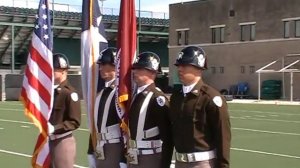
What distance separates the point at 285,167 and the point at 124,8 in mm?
5794

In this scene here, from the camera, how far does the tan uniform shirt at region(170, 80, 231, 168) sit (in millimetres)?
4781

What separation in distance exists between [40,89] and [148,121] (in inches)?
63.4

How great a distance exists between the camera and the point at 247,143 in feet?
45.1

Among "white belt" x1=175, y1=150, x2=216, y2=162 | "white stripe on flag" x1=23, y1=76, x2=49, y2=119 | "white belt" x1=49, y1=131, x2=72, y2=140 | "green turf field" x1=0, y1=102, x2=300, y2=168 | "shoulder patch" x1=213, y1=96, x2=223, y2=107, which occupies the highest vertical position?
"shoulder patch" x1=213, y1=96, x2=223, y2=107

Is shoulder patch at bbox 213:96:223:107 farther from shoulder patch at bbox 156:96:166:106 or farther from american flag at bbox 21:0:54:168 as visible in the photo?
american flag at bbox 21:0:54:168

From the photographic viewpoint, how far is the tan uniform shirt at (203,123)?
4781 mm

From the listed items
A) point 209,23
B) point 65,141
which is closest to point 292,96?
point 209,23

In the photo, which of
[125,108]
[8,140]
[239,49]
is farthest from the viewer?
[239,49]

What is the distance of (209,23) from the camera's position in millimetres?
47438

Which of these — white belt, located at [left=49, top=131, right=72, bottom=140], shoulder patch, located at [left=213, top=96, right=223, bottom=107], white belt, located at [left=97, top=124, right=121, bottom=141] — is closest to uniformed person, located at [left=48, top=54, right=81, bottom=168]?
white belt, located at [left=49, top=131, right=72, bottom=140]

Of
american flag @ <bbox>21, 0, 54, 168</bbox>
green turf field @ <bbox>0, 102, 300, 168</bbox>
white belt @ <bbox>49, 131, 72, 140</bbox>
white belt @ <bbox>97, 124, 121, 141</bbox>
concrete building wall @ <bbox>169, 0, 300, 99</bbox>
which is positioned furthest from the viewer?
concrete building wall @ <bbox>169, 0, 300, 99</bbox>

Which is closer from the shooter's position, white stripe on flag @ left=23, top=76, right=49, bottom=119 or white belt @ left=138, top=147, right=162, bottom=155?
white belt @ left=138, top=147, right=162, bottom=155

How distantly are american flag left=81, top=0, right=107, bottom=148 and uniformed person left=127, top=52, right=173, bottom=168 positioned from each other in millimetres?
832

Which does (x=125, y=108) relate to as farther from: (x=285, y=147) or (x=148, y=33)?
(x=148, y=33)
